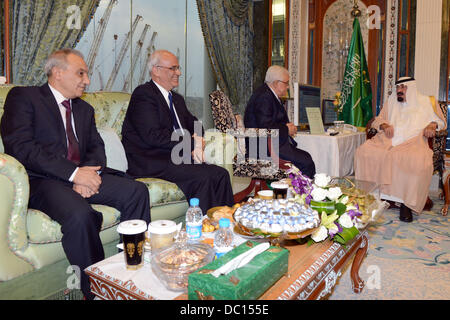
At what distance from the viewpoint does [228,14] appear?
4.68 meters

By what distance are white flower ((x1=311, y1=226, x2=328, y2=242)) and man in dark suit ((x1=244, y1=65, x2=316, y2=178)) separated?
2.01 m

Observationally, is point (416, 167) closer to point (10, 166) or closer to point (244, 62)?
point (244, 62)

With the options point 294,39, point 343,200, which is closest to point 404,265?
point 343,200

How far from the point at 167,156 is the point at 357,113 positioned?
10.9 ft

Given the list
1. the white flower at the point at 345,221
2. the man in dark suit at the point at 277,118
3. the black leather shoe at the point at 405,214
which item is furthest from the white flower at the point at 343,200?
the black leather shoe at the point at 405,214

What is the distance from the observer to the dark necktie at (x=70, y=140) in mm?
2184

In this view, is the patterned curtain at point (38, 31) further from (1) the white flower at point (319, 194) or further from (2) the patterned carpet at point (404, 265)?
(1) the white flower at point (319, 194)

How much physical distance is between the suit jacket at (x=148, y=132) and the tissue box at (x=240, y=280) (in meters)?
1.58

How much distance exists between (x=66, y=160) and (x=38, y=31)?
1.22 m

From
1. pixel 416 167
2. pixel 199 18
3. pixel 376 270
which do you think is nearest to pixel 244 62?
pixel 199 18

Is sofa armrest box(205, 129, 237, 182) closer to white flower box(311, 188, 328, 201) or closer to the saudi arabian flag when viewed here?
white flower box(311, 188, 328, 201)

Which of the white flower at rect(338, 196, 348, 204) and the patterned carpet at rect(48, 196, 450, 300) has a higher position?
the white flower at rect(338, 196, 348, 204)

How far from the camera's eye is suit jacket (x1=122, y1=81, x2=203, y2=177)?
2.70 meters

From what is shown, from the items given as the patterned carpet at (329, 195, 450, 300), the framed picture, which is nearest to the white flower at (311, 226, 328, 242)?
the patterned carpet at (329, 195, 450, 300)
